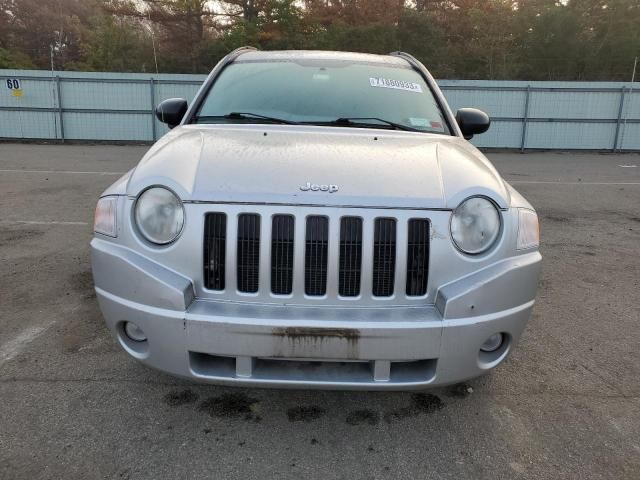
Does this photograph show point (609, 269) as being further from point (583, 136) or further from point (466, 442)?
point (583, 136)

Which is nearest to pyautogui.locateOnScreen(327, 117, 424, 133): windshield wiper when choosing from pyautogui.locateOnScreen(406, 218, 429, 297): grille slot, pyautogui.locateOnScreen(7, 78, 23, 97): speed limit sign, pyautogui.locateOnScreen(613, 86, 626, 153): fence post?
pyautogui.locateOnScreen(406, 218, 429, 297): grille slot

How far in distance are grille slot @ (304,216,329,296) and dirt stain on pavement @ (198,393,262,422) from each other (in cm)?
81

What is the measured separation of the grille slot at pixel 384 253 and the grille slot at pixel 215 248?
0.63 meters

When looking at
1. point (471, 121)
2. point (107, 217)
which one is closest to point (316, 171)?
point (107, 217)

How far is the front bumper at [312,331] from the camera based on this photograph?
6.91 ft

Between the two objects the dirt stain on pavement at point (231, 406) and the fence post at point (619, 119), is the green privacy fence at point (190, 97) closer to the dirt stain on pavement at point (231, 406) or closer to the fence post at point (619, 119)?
the fence post at point (619, 119)

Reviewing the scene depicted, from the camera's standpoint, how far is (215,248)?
2.22 m

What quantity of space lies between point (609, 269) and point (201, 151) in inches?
165

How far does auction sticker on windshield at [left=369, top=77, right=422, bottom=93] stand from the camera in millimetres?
3631

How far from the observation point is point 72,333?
349 cm

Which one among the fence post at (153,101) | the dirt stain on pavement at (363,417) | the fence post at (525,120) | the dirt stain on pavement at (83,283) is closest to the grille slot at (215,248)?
the dirt stain on pavement at (363,417)

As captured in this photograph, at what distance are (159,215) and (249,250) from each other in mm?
425

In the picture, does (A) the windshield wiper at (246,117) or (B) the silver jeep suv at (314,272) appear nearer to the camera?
(B) the silver jeep suv at (314,272)

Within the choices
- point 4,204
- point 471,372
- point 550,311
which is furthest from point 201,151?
point 4,204
